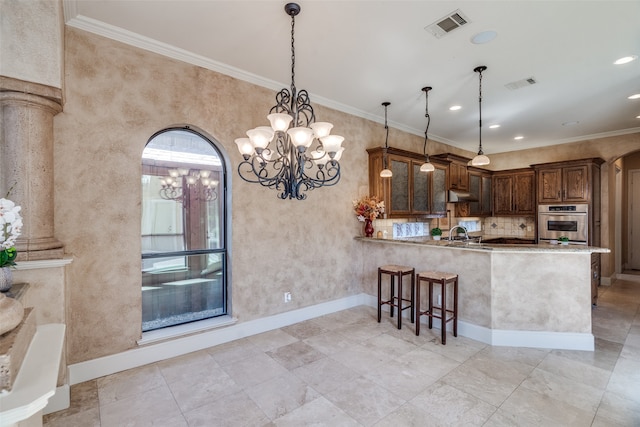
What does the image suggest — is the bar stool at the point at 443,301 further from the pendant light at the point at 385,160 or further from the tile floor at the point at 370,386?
the pendant light at the point at 385,160

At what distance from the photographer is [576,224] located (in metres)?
5.72

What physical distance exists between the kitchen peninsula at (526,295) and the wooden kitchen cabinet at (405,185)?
1.48m

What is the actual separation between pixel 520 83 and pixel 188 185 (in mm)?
4325

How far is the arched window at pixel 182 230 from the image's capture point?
3264 mm

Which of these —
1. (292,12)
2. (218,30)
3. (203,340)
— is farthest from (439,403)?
(218,30)

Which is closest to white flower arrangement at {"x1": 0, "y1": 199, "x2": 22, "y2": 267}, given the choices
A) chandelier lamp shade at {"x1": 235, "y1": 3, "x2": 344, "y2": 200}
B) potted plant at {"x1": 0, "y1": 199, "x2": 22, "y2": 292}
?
potted plant at {"x1": 0, "y1": 199, "x2": 22, "y2": 292}

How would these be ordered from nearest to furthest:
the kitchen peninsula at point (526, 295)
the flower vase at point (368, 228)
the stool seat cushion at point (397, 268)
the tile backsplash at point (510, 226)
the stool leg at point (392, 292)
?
the kitchen peninsula at point (526, 295)
the stool seat cushion at point (397, 268)
the stool leg at point (392, 292)
the flower vase at point (368, 228)
the tile backsplash at point (510, 226)

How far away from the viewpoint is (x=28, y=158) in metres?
2.26

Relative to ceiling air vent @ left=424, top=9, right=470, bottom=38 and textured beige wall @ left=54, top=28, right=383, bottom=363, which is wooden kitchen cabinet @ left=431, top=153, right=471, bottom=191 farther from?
textured beige wall @ left=54, top=28, right=383, bottom=363

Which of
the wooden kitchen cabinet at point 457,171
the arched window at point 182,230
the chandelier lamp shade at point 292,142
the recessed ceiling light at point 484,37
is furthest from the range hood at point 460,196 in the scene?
the arched window at point 182,230

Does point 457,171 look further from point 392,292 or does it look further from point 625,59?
point 392,292

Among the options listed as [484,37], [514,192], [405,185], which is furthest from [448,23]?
[514,192]

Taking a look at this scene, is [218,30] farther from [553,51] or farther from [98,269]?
[553,51]

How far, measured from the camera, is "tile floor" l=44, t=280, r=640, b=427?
2.21 meters
